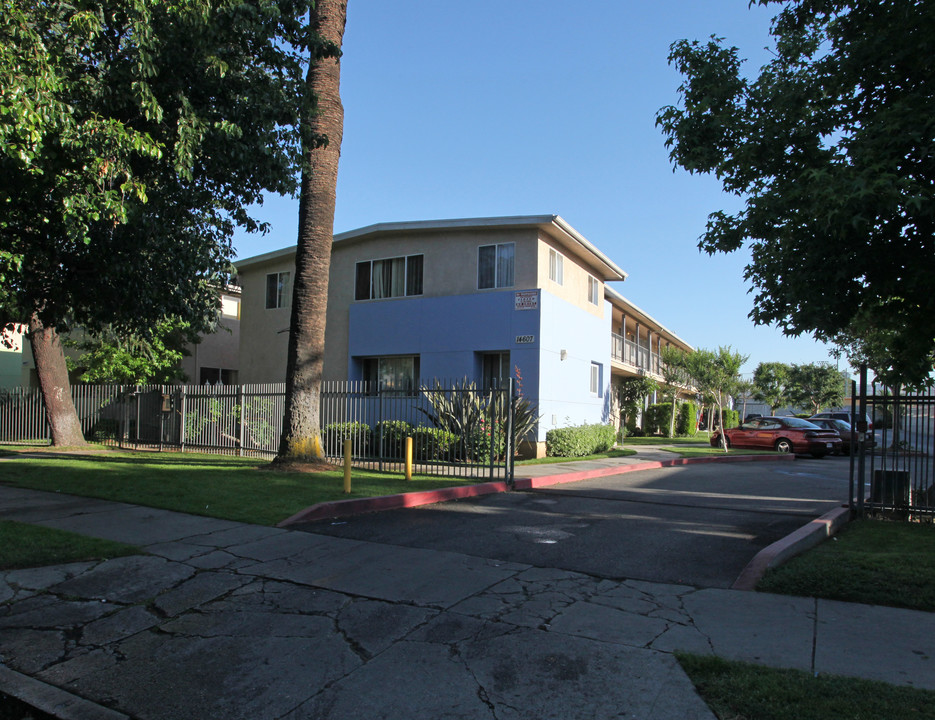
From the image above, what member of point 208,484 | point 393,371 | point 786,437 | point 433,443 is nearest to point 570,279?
point 393,371

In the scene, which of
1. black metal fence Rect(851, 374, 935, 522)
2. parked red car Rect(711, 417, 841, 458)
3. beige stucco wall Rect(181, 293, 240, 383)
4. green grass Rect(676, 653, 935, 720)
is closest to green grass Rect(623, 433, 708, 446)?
parked red car Rect(711, 417, 841, 458)

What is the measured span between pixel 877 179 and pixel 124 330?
38.7 feet

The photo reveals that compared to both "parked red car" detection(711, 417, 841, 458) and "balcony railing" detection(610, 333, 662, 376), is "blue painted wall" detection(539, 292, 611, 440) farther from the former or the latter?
"parked red car" detection(711, 417, 841, 458)

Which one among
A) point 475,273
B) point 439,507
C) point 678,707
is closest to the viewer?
point 678,707

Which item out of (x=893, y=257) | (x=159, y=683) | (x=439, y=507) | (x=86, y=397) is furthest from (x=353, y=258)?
(x=159, y=683)

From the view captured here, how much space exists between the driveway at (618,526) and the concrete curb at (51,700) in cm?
399

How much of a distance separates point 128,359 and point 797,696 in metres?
25.0

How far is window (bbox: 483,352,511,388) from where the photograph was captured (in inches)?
788

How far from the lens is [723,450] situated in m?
25.8

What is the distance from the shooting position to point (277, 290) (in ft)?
82.8

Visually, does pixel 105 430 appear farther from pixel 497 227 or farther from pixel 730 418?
pixel 730 418

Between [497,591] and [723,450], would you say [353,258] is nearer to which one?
[723,450]

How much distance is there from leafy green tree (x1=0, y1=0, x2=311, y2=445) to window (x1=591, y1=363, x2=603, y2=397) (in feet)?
47.5

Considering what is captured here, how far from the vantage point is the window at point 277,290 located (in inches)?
979
